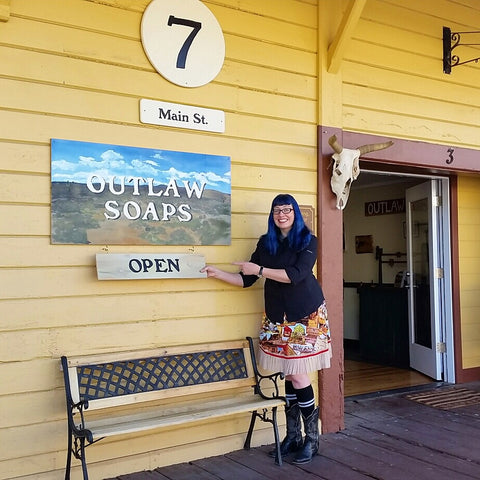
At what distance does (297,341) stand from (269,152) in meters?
1.27

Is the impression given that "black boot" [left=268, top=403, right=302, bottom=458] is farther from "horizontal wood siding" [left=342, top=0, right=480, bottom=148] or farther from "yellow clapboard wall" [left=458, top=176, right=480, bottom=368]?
"yellow clapboard wall" [left=458, top=176, right=480, bottom=368]

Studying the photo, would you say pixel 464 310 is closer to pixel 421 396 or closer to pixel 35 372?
pixel 421 396

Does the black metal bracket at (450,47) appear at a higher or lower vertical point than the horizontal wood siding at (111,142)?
higher

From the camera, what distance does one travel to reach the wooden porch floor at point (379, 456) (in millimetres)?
3400

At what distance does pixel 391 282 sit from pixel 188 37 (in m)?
5.21

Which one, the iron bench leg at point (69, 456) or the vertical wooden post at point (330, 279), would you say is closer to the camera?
the iron bench leg at point (69, 456)

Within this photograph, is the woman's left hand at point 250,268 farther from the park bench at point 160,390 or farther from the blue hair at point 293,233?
the park bench at point 160,390

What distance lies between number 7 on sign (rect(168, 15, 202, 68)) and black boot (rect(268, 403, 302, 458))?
7.38 ft

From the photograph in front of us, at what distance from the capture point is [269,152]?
4.03 meters

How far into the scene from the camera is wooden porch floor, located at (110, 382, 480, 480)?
340cm

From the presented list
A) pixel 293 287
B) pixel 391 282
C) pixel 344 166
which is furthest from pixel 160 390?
pixel 391 282

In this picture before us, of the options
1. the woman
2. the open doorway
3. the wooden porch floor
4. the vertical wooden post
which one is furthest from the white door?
the woman

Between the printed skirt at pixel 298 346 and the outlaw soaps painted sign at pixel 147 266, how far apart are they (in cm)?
59

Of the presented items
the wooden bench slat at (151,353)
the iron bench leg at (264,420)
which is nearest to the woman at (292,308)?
the iron bench leg at (264,420)
